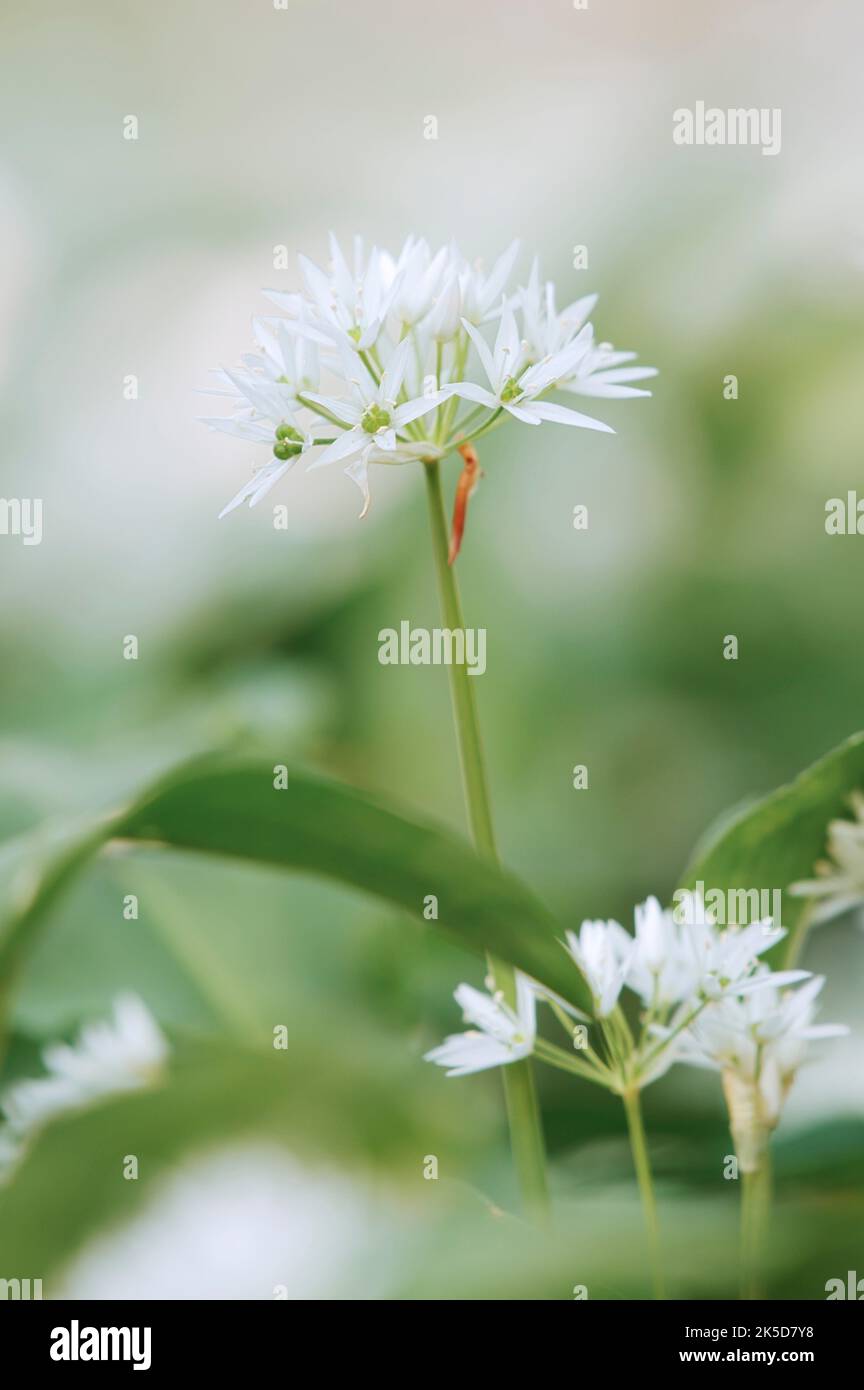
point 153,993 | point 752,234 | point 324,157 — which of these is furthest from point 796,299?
point 153,993

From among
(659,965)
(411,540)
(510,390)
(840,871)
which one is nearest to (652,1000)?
(659,965)

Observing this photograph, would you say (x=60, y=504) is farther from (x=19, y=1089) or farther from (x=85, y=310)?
(x=19, y=1089)

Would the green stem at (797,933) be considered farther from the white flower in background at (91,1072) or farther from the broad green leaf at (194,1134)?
the white flower in background at (91,1072)

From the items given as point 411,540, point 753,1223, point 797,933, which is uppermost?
point 411,540

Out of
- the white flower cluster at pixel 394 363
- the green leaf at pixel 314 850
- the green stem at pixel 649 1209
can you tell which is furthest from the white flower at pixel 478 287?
the green stem at pixel 649 1209

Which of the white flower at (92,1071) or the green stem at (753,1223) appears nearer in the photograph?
the green stem at (753,1223)

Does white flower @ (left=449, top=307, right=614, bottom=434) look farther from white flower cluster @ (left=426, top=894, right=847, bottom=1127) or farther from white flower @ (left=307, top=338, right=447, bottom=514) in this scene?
white flower cluster @ (left=426, top=894, right=847, bottom=1127)

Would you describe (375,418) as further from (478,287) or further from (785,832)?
(785,832)
